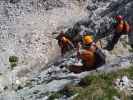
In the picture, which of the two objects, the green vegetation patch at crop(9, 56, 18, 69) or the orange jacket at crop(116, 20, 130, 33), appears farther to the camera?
the green vegetation patch at crop(9, 56, 18, 69)

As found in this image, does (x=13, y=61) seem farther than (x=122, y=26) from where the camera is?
Yes

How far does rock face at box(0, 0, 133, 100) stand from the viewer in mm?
26281

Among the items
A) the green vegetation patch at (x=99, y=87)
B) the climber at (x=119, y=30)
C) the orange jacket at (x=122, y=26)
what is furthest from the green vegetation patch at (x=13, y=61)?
the green vegetation patch at (x=99, y=87)

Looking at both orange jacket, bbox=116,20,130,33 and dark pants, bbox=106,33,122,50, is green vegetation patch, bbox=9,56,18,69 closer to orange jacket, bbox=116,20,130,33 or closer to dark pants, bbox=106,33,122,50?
dark pants, bbox=106,33,122,50

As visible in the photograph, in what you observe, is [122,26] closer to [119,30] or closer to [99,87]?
[119,30]

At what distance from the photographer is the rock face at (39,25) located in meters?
26.3

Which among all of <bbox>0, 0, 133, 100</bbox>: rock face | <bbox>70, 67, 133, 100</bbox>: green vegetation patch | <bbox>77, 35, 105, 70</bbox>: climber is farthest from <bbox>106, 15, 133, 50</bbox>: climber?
<bbox>70, 67, 133, 100</bbox>: green vegetation patch


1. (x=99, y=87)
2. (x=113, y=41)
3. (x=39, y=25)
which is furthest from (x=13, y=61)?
(x=99, y=87)

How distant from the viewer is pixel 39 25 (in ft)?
107

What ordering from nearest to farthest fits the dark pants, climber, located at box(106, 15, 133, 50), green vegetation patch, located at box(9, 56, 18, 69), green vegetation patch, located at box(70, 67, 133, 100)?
green vegetation patch, located at box(70, 67, 133, 100)
climber, located at box(106, 15, 133, 50)
the dark pants
green vegetation patch, located at box(9, 56, 18, 69)

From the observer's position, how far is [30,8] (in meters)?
34.5

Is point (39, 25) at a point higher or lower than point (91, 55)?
lower

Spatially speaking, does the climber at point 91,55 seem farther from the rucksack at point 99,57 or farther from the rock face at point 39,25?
the rock face at point 39,25

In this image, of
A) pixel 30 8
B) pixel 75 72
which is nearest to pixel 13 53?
pixel 30 8
